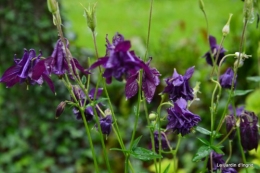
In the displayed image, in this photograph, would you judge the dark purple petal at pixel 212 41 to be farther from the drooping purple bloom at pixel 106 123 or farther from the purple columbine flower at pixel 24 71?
the purple columbine flower at pixel 24 71

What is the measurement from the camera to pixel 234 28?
3.78m

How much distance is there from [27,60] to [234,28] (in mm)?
2826

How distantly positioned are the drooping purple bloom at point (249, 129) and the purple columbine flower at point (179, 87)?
0.22m

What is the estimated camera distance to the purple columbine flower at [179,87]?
1207 millimetres

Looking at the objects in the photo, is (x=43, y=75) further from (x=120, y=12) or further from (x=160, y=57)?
(x=120, y=12)

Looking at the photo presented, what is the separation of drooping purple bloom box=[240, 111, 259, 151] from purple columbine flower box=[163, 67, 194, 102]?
22 cm

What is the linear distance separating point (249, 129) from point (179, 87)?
283 millimetres

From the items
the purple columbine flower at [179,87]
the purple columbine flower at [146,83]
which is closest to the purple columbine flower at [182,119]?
the purple columbine flower at [179,87]

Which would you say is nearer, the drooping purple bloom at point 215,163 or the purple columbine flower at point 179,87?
the purple columbine flower at point 179,87

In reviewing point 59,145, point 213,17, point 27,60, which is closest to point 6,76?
point 27,60

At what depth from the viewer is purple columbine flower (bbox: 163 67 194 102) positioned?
121cm

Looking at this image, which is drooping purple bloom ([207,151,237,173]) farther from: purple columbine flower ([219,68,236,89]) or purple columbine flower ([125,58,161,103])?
purple columbine flower ([125,58,161,103])

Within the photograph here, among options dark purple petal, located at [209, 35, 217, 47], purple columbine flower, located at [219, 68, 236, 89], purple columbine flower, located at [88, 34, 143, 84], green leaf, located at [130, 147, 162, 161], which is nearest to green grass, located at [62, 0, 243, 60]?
dark purple petal, located at [209, 35, 217, 47]

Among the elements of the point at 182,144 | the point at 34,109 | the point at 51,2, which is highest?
the point at 51,2
